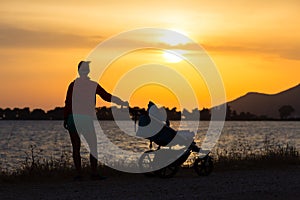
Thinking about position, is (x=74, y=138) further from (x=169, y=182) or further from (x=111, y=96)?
(x=169, y=182)

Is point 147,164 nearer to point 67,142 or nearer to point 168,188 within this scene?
point 168,188

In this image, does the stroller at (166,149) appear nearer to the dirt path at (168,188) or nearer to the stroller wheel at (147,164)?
the stroller wheel at (147,164)

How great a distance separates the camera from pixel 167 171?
47.4ft

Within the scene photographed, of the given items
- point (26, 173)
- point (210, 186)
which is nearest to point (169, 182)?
point (210, 186)

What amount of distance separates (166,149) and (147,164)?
1.75ft

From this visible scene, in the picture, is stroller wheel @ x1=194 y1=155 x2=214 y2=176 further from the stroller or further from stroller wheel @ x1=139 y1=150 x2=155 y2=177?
stroller wheel @ x1=139 y1=150 x2=155 y2=177

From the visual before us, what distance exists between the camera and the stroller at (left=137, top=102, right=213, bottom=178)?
542 inches

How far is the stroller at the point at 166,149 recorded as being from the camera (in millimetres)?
13766

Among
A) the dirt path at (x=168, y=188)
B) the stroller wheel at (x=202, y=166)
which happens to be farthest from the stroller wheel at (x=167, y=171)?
the stroller wheel at (x=202, y=166)

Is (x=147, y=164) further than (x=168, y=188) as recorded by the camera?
Yes

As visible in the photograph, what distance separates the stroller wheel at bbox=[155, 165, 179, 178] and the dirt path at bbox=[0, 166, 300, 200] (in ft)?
0.62

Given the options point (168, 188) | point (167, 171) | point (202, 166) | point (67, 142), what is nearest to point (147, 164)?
point (167, 171)

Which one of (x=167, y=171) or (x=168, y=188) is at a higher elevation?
(x=167, y=171)

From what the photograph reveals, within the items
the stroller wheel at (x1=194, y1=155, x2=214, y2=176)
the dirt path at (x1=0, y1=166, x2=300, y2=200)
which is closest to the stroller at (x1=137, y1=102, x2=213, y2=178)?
the stroller wheel at (x1=194, y1=155, x2=214, y2=176)
